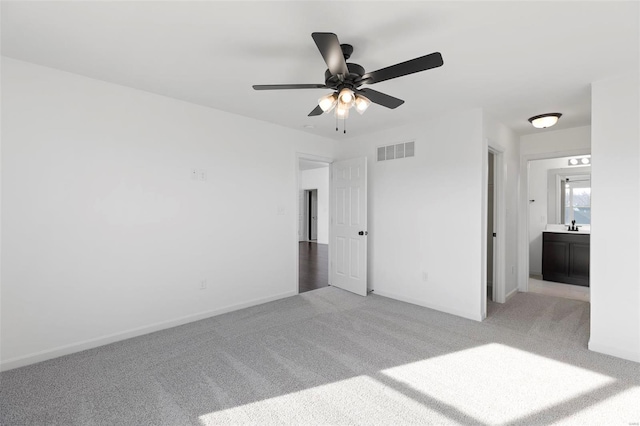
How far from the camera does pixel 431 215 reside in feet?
13.3

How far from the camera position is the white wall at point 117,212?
254 centimetres

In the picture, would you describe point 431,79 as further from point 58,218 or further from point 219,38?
point 58,218

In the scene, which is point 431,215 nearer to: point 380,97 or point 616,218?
point 616,218

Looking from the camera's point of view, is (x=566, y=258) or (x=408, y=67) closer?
(x=408, y=67)

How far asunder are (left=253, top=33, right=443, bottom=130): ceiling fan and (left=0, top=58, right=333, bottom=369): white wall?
1650 mm

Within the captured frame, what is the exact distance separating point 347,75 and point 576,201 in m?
6.17

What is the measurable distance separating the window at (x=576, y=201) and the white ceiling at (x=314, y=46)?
3.39m

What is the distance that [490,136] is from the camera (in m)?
3.85

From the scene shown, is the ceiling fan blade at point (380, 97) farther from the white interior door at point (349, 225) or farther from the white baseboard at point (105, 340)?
the white baseboard at point (105, 340)

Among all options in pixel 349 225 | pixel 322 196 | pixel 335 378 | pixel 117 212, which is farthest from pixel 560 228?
pixel 117 212

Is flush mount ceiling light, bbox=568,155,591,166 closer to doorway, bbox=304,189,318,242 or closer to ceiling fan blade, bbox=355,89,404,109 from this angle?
ceiling fan blade, bbox=355,89,404,109

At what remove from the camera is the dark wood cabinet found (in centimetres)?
516

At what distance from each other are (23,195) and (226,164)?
1.87 meters

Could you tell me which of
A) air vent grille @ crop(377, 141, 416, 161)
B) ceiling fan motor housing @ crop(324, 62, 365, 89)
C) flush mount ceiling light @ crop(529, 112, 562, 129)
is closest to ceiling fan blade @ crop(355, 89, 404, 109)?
ceiling fan motor housing @ crop(324, 62, 365, 89)
